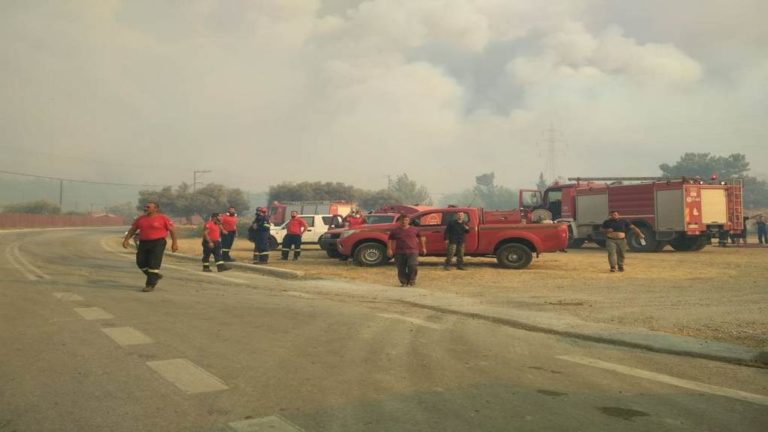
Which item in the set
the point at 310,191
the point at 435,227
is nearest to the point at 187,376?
the point at 435,227

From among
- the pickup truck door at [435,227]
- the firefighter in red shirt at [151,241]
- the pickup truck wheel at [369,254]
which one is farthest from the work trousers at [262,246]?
the firefighter in red shirt at [151,241]

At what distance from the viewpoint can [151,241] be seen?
35.3 ft

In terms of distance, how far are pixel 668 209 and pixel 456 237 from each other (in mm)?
10776

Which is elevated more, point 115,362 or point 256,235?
point 256,235

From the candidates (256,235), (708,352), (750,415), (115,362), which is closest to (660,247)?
(256,235)

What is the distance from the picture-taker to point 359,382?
4.93m

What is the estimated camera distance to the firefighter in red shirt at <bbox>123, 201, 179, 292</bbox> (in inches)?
421

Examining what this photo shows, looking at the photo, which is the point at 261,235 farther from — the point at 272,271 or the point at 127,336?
the point at 127,336

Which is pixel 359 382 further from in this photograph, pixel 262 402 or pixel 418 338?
pixel 418 338

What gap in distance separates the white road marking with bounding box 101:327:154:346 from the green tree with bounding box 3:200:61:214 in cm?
11002

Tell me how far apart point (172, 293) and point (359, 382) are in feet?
21.9

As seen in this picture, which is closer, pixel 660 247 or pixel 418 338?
pixel 418 338

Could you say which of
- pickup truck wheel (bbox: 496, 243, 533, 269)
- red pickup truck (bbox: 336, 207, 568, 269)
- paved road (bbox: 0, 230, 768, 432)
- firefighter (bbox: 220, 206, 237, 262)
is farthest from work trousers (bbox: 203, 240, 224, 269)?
pickup truck wheel (bbox: 496, 243, 533, 269)

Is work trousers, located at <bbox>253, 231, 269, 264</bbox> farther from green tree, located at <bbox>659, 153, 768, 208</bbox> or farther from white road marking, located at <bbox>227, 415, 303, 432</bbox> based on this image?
green tree, located at <bbox>659, 153, 768, 208</bbox>
